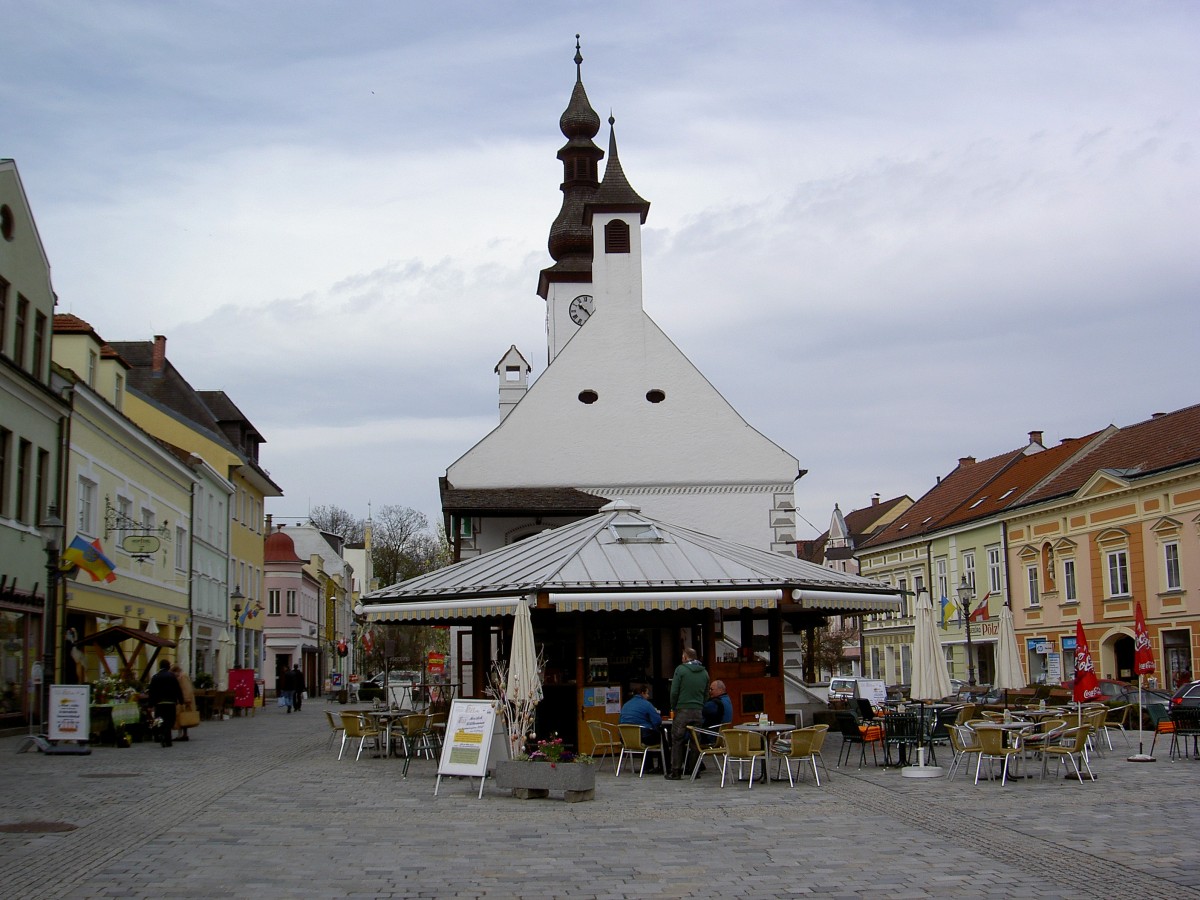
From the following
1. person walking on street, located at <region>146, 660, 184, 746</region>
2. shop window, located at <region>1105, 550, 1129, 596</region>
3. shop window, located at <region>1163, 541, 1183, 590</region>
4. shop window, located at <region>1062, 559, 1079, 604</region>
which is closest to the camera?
person walking on street, located at <region>146, 660, 184, 746</region>

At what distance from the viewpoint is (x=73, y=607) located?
2505cm

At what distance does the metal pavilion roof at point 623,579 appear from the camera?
17.6 metres

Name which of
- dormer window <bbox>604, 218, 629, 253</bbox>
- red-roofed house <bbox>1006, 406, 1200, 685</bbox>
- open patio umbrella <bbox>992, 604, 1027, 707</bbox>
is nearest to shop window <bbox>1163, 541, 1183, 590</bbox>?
red-roofed house <bbox>1006, 406, 1200, 685</bbox>

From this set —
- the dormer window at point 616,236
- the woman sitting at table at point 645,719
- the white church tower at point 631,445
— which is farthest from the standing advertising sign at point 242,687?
the woman sitting at table at point 645,719

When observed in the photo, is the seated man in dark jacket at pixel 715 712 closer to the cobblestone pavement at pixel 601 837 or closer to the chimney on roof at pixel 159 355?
the cobblestone pavement at pixel 601 837

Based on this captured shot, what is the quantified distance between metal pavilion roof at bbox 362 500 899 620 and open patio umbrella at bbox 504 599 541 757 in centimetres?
207

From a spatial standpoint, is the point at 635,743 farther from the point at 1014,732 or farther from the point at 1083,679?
the point at 1083,679

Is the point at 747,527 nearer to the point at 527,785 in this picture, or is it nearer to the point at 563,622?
the point at 563,622

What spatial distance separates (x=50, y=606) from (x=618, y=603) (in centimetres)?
940

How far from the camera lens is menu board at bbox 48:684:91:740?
18641 millimetres

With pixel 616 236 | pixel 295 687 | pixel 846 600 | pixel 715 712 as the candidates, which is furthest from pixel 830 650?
pixel 715 712

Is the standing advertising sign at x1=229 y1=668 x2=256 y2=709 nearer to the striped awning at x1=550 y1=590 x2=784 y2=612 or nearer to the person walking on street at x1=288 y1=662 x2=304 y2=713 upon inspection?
the person walking on street at x1=288 y1=662 x2=304 y2=713

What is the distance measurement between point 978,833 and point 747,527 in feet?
74.2

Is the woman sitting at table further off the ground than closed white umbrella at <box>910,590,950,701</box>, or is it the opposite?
closed white umbrella at <box>910,590,950,701</box>
